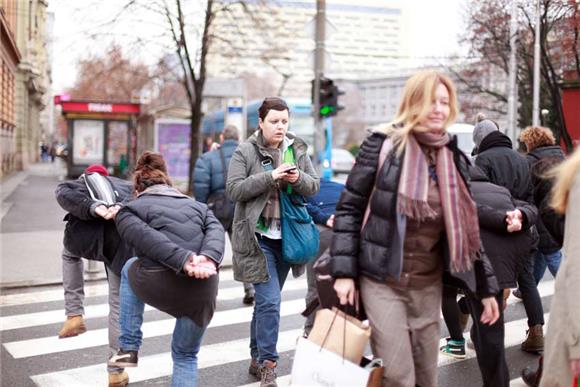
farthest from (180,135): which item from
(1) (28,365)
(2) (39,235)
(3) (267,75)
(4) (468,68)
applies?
(3) (267,75)

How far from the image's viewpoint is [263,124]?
5301 mm

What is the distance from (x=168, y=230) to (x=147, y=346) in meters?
2.63

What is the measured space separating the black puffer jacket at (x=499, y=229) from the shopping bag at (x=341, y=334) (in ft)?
5.16

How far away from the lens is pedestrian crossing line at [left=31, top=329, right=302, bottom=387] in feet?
18.3

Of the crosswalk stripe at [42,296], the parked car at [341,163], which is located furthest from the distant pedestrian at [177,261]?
the parked car at [341,163]

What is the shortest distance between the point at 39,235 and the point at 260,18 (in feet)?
43.2

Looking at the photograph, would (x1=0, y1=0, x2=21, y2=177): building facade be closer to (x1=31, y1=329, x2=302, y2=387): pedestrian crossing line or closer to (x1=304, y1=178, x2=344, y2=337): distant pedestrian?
(x1=31, y1=329, x2=302, y2=387): pedestrian crossing line

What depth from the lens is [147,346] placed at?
21.6 feet

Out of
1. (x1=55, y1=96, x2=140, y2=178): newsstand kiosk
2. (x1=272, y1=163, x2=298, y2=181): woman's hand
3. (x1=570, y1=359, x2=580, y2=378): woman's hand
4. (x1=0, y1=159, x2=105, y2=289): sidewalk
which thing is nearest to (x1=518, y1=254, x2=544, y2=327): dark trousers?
(x1=272, y1=163, x2=298, y2=181): woman's hand

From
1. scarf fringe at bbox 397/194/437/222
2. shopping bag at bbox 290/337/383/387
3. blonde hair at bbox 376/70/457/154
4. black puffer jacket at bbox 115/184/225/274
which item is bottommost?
shopping bag at bbox 290/337/383/387

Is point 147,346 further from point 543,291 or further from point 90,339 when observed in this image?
point 543,291

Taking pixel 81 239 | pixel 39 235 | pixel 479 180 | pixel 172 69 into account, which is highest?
pixel 172 69

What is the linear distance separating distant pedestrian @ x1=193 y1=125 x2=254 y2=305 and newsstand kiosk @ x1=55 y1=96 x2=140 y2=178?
877 inches

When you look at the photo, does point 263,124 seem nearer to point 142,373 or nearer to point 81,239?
point 81,239
